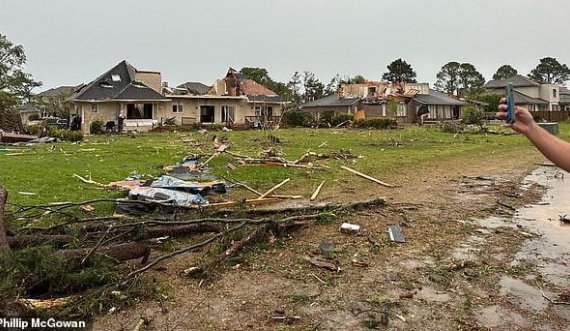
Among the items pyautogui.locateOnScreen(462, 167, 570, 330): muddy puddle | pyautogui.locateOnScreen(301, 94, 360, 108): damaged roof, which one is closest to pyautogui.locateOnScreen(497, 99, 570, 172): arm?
pyautogui.locateOnScreen(462, 167, 570, 330): muddy puddle

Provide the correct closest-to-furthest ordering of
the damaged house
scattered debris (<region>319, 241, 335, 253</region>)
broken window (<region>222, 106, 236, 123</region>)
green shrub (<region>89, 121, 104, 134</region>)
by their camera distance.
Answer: scattered debris (<region>319, 241, 335, 253</region>) → green shrub (<region>89, 121, 104, 134</region>) → broken window (<region>222, 106, 236, 123</region>) → the damaged house

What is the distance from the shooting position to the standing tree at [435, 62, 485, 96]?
98.5 metres

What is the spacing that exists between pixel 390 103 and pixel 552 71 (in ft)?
254

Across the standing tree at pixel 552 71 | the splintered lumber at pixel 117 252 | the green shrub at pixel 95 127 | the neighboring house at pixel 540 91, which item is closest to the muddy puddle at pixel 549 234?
the splintered lumber at pixel 117 252

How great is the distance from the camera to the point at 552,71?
106812 mm

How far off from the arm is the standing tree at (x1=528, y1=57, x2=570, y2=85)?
11729 cm

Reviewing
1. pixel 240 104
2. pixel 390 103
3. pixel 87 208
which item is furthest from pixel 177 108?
pixel 87 208

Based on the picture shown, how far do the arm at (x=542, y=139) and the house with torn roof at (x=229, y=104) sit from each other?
36055 mm

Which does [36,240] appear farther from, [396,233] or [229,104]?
[229,104]

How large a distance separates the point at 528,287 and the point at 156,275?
3.72 meters

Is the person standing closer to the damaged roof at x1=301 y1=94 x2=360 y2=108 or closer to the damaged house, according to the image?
the damaged house

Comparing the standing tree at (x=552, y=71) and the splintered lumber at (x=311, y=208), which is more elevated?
the standing tree at (x=552, y=71)

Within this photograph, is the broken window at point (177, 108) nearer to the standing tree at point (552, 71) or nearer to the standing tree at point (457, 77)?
the standing tree at point (457, 77)

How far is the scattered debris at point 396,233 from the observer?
6.27 metres
